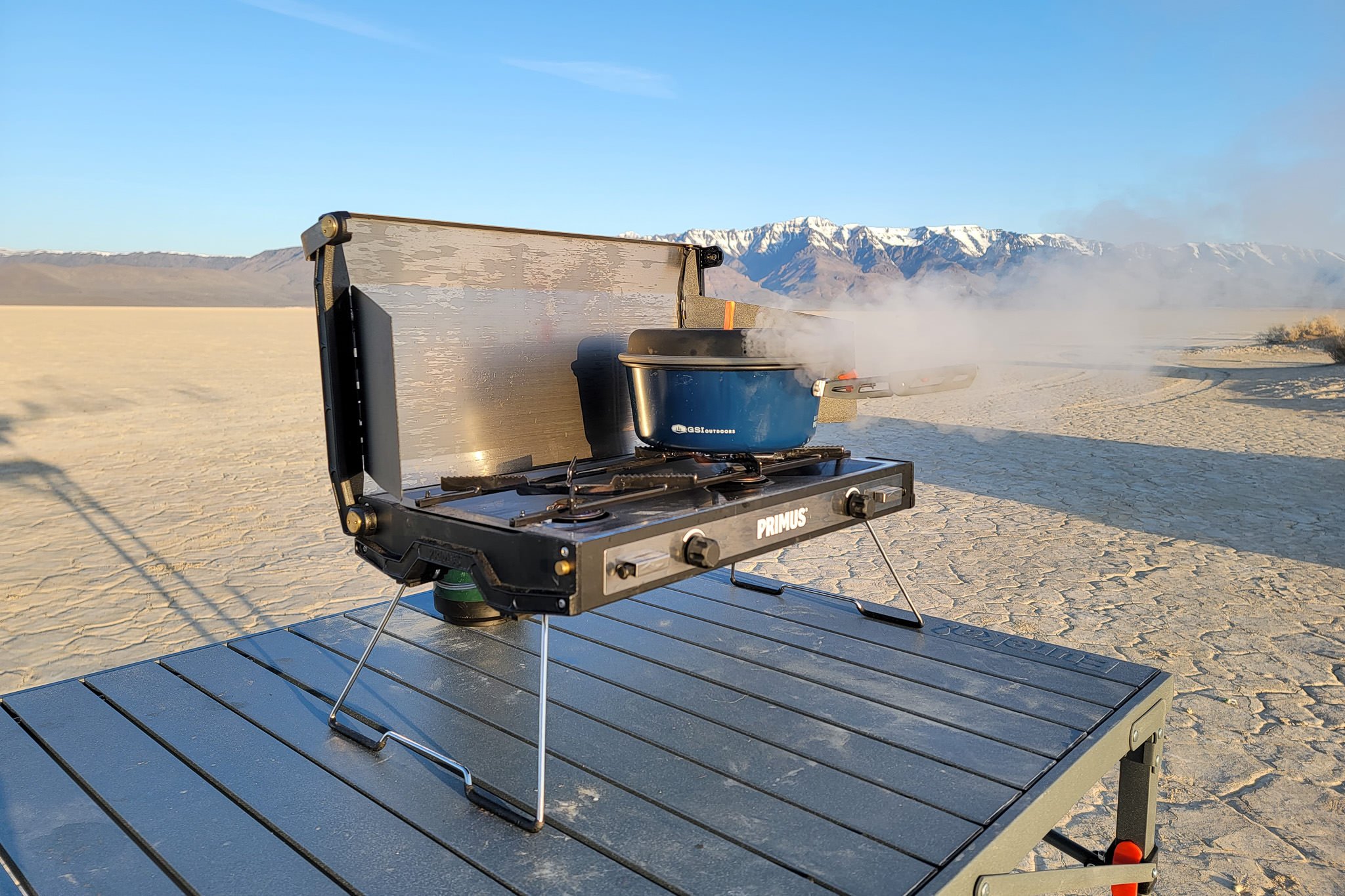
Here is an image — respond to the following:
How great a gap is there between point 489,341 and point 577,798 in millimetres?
1182

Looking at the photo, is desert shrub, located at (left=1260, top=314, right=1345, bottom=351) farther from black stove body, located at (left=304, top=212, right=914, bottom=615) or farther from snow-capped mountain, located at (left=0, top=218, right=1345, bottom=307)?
black stove body, located at (left=304, top=212, right=914, bottom=615)

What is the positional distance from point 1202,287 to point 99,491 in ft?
26.5

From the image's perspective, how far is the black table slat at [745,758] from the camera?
1.60m

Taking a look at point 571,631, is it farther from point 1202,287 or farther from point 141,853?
point 1202,287

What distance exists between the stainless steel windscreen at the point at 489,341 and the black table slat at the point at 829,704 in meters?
0.55

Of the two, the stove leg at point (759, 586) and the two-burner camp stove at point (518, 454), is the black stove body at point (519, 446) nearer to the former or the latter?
the two-burner camp stove at point (518, 454)

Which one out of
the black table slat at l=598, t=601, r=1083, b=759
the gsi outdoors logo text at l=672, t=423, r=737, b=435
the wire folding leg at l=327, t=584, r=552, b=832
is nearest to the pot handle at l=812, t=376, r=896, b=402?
the gsi outdoors logo text at l=672, t=423, r=737, b=435

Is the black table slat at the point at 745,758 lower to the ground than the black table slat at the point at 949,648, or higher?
higher

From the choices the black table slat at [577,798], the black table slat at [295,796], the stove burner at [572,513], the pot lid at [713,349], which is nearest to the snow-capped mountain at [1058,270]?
the pot lid at [713,349]

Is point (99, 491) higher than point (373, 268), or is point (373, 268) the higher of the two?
point (373, 268)

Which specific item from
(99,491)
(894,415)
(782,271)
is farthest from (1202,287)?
(782,271)

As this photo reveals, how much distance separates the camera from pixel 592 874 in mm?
1468

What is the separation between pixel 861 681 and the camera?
2320mm

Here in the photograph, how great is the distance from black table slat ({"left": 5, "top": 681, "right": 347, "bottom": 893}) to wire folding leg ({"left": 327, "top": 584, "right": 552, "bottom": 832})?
29 cm
